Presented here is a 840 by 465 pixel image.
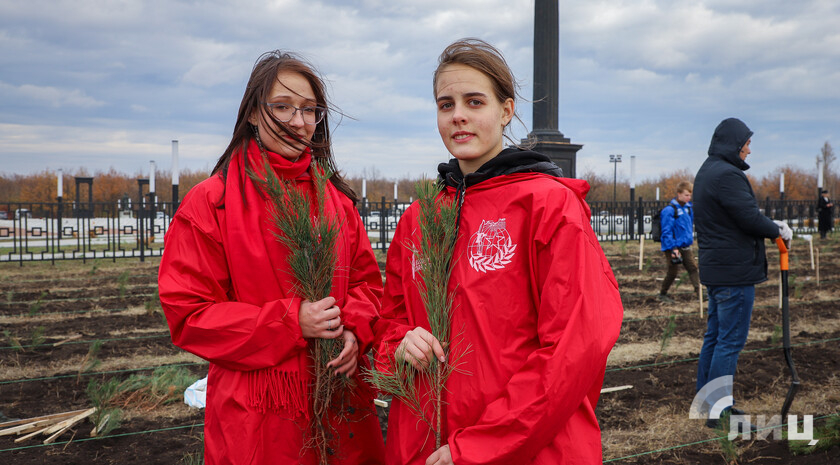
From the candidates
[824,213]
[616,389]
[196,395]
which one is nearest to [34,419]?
[196,395]

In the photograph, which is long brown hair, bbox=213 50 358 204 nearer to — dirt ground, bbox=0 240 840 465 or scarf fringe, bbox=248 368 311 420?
scarf fringe, bbox=248 368 311 420

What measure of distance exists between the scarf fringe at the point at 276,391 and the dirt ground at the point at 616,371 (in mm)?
1438

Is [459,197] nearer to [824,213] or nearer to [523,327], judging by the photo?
[523,327]

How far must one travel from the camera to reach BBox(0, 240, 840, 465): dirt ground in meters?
3.68

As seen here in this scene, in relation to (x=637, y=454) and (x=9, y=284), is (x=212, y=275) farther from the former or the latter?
(x=9, y=284)

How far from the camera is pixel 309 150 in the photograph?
2.01 metres

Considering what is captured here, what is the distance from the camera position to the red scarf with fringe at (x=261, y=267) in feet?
5.82

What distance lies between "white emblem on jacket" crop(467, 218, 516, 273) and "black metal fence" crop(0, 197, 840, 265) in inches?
513

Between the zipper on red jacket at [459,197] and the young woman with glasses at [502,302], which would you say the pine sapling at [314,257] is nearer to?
the young woman with glasses at [502,302]

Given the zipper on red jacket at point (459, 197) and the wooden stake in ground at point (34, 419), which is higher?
the zipper on red jacket at point (459, 197)

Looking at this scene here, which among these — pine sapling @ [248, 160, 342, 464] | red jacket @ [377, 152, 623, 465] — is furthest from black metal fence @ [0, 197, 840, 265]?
red jacket @ [377, 152, 623, 465]

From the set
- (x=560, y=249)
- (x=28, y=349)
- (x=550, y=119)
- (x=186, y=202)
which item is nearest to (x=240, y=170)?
(x=186, y=202)

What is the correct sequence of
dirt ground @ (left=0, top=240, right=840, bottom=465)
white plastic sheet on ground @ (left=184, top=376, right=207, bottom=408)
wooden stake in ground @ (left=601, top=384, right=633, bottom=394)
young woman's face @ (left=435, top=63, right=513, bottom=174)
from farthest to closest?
1. wooden stake in ground @ (left=601, top=384, right=633, bottom=394)
2. white plastic sheet on ground @ (left=184, top=376, right=207, bottom=408)
3. dirt ground @ (left=0, top=240, right=840, bottom=465)
4. young woman's face @ (left=435, top=63, right=513, bottom=174)

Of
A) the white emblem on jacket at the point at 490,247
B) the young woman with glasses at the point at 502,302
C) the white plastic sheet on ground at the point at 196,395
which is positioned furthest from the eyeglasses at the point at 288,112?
the white plastic sheet on ground at the point at 196,395
